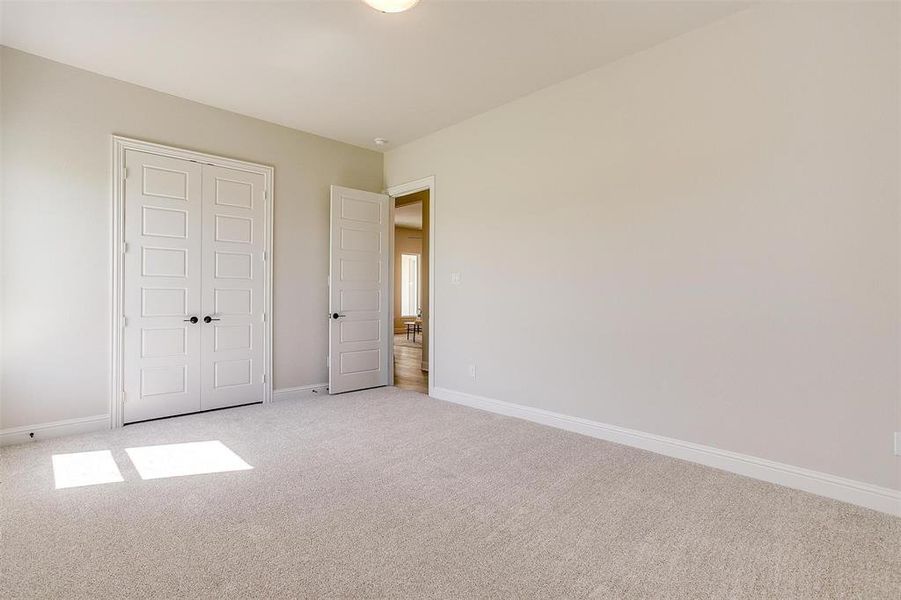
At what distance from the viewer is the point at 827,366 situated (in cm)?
254

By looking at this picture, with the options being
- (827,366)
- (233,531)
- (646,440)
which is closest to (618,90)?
(827,366)

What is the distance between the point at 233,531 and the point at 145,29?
3.33 meters

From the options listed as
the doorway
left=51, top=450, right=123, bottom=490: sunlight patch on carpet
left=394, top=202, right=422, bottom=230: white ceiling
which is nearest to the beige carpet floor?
Answer: left=51, top=450, right=123, bottom=490: sunlight patch on carpet

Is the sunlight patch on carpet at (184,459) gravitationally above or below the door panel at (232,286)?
below

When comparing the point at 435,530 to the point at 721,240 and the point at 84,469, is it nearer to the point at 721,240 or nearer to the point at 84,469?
the point at 84,469

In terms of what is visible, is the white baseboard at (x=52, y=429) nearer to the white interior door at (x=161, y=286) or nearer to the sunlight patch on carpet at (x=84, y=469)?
the white interior door at (x=161, y=286)

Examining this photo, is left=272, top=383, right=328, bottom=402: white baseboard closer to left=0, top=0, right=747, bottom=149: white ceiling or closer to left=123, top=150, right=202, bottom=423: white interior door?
left=123, top=150, right=202, bottom=423: white interior door

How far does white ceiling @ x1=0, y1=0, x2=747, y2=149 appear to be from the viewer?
2.83 m

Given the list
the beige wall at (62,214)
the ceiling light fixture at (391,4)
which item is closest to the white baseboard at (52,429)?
the beige wall at (62,214)

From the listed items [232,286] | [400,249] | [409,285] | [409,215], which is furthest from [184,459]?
[409,285]

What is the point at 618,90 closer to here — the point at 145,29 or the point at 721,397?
the point at 721,397

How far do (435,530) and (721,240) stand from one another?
256 cm

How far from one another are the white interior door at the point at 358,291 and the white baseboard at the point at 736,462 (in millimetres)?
1998

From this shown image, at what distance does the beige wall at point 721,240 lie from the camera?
95.3 inches
